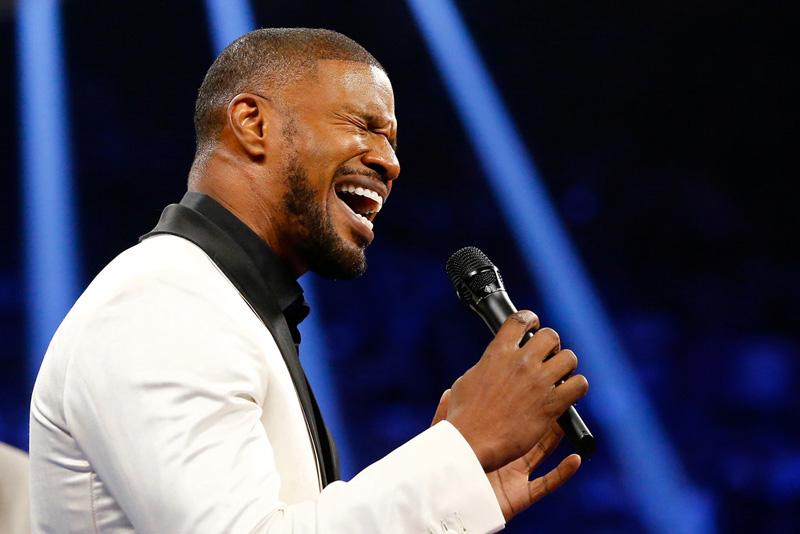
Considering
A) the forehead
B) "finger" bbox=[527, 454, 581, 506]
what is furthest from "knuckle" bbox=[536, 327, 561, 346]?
the forehead

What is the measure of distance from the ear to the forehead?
0.06m

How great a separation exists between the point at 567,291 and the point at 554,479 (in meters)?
2.01

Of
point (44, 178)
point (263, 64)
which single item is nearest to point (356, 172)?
point (263, 64)

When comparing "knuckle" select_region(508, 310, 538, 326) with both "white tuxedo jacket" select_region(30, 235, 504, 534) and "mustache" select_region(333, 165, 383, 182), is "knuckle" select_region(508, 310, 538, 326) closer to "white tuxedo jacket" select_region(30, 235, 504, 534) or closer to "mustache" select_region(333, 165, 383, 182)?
"white tuxedo jacket" select_region(30, 235, 504, 534)

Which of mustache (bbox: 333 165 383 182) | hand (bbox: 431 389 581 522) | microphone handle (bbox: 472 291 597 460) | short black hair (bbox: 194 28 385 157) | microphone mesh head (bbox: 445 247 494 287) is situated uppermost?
short black hair (bbox: 194 28 385 157)

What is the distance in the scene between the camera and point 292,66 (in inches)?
49.6

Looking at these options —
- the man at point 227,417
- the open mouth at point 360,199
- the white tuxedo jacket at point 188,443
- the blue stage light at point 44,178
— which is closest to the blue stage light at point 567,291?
the blue stage light at point 44,178

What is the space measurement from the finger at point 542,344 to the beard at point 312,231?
0.43 metres

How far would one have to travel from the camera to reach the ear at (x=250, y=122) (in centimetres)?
119

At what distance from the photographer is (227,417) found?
0.77m

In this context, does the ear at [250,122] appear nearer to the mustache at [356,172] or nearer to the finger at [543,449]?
the mustache at [356,172]

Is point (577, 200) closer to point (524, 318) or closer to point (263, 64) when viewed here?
point (263, 64)

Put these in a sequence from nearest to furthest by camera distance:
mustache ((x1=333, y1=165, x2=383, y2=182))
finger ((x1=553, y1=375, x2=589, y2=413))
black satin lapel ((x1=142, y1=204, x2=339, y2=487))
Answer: finger ((x1=553, y1=375, x2=589, y2=413)) < black satin lapel ((x1=142, y1=204, x2=339, y2=487)) < mustache ((x1=333, y1=165, x2=383, y2=182))

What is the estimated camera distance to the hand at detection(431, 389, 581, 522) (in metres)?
0.92
